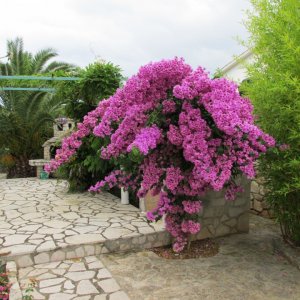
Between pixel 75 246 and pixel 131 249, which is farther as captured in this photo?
pixel 131 249

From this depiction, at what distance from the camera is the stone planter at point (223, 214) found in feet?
16.4

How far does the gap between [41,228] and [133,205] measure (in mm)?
2145

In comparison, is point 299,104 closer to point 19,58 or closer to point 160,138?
point 160,138

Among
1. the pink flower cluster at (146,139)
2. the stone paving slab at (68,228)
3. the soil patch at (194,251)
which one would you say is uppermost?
the pink flower cluster at (146,139)

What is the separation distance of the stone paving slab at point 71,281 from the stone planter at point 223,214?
5.36ft

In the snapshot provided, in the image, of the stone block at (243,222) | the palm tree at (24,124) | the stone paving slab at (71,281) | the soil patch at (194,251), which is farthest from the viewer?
the palm tree at (24,124)

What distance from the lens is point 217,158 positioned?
11.9 ft

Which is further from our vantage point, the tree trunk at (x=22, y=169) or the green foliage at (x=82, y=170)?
the tree trunk at (x=22, y=169)

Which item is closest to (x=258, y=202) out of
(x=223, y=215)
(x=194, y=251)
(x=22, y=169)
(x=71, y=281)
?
(x=223, y=215)

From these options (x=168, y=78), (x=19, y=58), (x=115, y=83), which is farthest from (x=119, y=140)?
(x=19, y=58)

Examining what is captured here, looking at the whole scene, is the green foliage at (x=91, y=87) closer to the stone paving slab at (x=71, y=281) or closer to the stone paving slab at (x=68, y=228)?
the stone paving slab at (x=68, y=228)

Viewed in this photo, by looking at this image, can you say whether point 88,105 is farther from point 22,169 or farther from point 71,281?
point 71,281

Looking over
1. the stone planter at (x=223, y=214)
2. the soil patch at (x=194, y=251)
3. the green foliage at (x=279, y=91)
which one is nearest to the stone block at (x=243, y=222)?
the stone planter at (x=223, y=214)

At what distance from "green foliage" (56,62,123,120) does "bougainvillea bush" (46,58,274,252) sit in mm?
3631
